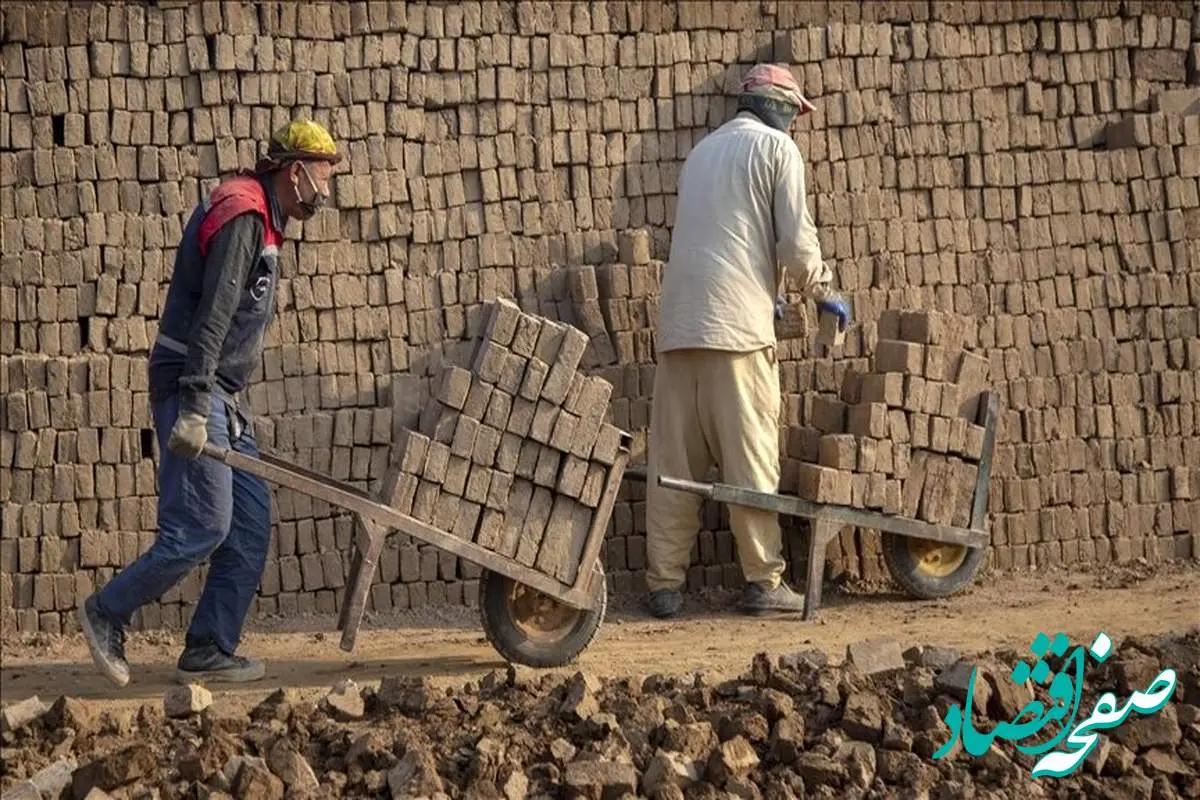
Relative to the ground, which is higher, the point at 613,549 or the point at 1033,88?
the point at 1033,88

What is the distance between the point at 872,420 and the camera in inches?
336

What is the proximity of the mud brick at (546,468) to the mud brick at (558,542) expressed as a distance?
0.26ft

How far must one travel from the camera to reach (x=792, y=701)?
22.2ft

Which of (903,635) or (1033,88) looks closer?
(903,635)

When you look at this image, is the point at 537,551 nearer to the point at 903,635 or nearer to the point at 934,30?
the point at 903,635

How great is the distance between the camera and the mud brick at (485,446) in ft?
24.0

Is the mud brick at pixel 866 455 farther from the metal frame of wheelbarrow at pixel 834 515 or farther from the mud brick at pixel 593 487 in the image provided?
the mud brick at pixel 593 487

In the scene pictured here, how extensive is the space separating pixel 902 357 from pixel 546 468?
194 cm

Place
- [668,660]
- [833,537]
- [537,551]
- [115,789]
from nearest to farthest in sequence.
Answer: [115,789], [537,551], [668,660], [833,537]

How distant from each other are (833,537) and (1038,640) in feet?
4.51

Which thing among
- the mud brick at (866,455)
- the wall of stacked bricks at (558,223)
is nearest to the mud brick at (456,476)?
the wall of stacked bricks at (558,223)

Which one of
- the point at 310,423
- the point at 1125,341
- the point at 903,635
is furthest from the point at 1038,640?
the point at 310,423

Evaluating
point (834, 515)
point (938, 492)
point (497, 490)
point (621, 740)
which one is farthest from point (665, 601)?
→ point (621, 740)

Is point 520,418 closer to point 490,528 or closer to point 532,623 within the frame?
point 490,528
